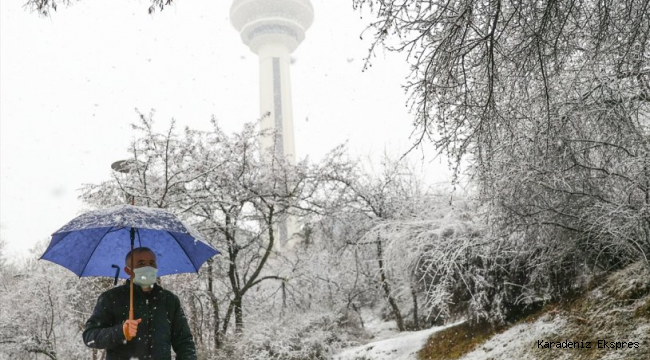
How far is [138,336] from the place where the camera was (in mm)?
2969

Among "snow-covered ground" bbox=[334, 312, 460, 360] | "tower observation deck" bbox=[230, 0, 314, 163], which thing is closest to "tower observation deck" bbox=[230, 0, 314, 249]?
"tower observation deck" bbox=[230, 0, 314, 163]

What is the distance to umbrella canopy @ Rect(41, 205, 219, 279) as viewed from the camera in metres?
3.16

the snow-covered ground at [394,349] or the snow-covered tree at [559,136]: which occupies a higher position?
the snow-covered tree at [559,136]

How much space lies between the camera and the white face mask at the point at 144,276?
3.12 meters

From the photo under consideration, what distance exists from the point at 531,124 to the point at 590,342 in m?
2.35

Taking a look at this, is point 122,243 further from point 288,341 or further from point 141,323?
point 288,341

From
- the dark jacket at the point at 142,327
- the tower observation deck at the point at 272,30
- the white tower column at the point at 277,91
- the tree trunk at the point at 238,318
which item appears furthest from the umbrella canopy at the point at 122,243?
the tower observation deck at the point at 272,30

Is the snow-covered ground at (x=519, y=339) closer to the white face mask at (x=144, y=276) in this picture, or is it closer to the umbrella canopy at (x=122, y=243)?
the umbrella canopy at (x=122, y=243)

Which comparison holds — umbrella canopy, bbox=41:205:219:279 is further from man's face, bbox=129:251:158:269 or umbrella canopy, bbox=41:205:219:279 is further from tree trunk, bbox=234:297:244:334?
tree trunk, bbox=234:297:244:334

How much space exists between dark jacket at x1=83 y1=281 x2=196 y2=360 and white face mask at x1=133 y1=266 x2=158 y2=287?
58 mm

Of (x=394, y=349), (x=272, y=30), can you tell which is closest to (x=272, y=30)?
(x=272, y=30)

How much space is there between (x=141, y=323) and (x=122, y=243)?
0.95m

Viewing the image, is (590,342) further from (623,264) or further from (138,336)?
(138,336)

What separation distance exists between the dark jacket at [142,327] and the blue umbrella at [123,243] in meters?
0.32
